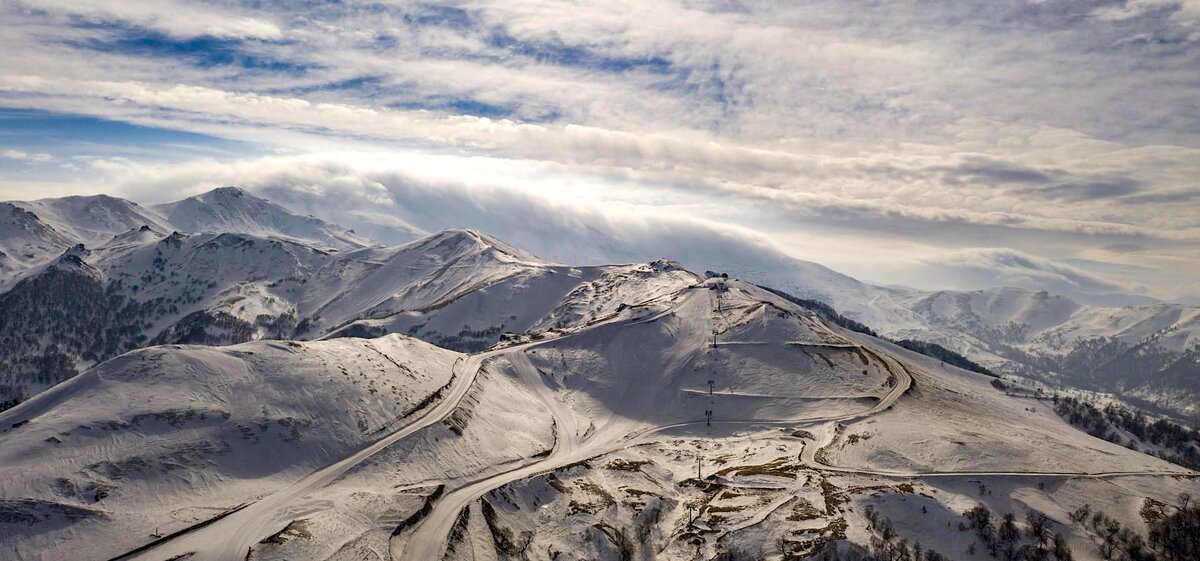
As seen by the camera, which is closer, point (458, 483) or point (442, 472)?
point (458, 483)

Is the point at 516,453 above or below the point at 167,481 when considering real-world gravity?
below

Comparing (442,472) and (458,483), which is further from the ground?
(442,472)

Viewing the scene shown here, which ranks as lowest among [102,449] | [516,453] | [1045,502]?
[516,453]

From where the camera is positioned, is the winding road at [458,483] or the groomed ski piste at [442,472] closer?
the winding road at [458,483]

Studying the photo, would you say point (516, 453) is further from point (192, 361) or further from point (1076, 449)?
point (1076, 449)

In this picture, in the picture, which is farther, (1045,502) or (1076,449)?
(1076,449)

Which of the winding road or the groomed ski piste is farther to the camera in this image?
the groomed ski piste

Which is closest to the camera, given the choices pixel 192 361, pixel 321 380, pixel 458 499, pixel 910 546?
pixel 910 546

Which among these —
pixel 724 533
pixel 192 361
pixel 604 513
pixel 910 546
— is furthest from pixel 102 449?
pixel 910 546
